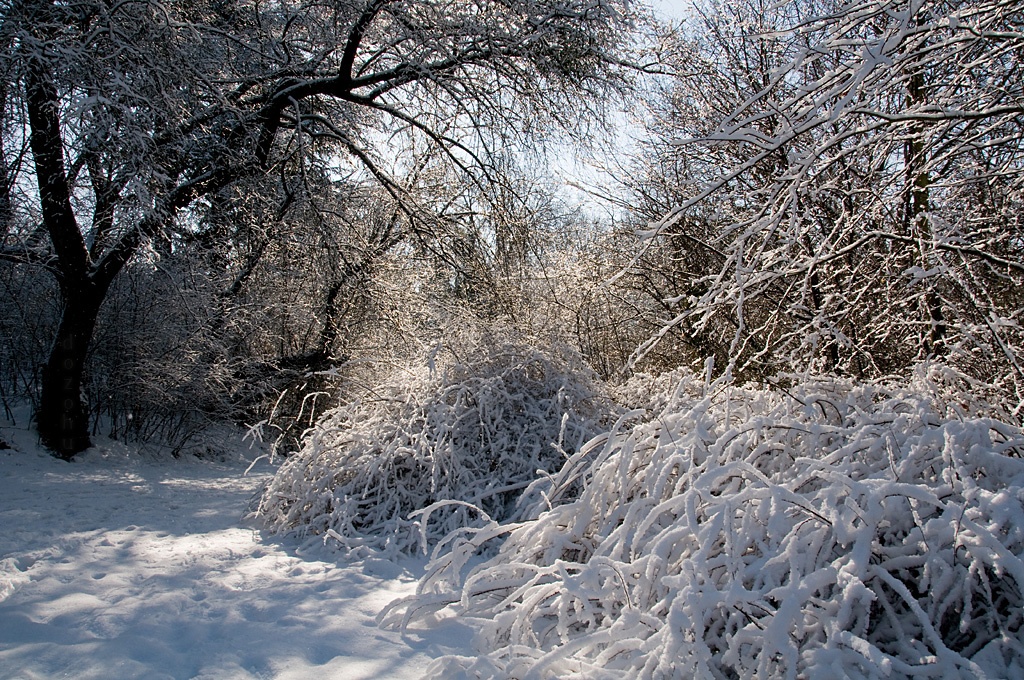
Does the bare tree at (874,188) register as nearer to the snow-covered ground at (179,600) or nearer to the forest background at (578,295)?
the forest background at (578,295)

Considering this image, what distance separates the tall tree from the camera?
4715 millimetres

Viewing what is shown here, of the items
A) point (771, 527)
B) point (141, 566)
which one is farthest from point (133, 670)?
point (771, 527)

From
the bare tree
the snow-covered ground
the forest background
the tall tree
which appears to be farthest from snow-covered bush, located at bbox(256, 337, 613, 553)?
the tall tree

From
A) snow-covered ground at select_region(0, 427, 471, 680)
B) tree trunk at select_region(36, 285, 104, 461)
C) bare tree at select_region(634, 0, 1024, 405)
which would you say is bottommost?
snow-covered ground at select_region(0, 427, 471, 680)

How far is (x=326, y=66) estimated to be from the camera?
707cm

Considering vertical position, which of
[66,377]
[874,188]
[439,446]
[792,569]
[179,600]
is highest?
[874,188]

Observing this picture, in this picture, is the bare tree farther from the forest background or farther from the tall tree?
the tall tree

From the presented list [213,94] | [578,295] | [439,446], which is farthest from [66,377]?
[578,295]

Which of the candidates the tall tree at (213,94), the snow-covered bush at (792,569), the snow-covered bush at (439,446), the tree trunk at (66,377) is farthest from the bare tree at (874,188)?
the tree trunk at (66,377)

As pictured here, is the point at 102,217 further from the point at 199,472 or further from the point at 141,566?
the point at 141,566

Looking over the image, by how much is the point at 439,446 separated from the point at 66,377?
13.7ft

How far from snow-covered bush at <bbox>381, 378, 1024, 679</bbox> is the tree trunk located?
198 inches

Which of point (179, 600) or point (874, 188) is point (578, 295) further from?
point (179, 600)

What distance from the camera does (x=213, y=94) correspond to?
18.2ft
